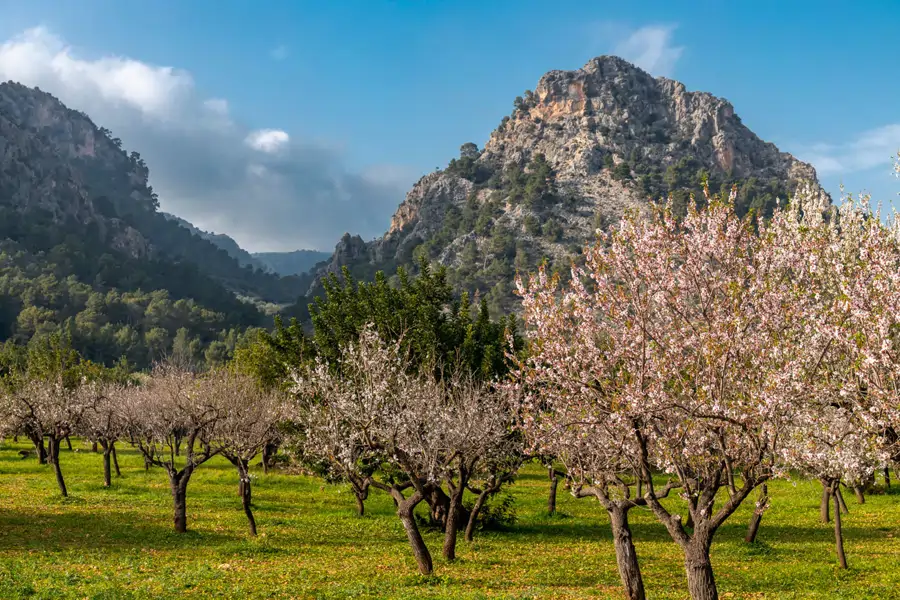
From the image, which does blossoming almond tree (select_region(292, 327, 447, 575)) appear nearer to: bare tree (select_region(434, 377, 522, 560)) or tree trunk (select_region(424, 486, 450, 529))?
bare tree (select_region(434, 377, 522, 560))

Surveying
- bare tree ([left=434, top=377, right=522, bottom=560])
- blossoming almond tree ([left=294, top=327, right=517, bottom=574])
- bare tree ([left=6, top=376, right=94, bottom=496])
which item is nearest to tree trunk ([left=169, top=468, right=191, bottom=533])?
blossoming almond tree ([left=294, top=327, right=517, bottom=574])

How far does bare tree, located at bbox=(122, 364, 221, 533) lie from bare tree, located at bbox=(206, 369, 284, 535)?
67 cm

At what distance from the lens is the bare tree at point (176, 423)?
95.2 ft

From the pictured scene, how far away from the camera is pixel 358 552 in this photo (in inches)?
1041

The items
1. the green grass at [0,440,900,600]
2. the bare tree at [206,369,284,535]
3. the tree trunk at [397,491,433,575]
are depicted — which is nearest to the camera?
the green grass at [0,440,900,600]

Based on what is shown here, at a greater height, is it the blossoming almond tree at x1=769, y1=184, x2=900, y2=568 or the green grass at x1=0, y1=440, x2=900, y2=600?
the blossoming almond tree at x1=769, y1=184, x2=900, y2=568

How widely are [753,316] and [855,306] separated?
2293mm

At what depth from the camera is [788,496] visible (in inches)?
1757

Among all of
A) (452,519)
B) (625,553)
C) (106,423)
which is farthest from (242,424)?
(625,553)

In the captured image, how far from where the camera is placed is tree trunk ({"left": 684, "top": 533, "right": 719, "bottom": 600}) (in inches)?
543

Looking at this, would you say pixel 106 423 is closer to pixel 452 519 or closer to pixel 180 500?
pixel 180 500

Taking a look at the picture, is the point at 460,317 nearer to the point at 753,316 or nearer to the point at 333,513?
the point at 333,513

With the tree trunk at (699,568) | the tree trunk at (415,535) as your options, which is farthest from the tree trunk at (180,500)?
the tree trunk at (699,568)

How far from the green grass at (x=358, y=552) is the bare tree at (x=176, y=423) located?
2235 millimetres
